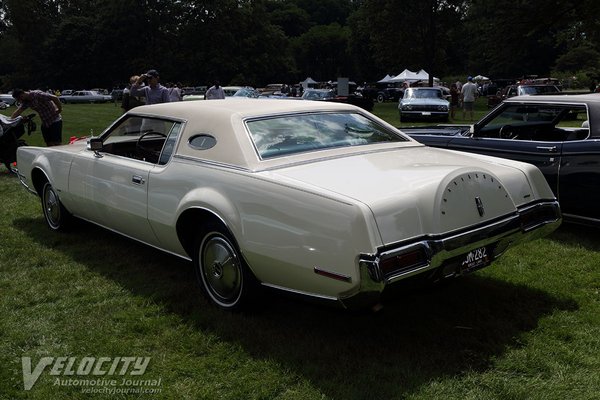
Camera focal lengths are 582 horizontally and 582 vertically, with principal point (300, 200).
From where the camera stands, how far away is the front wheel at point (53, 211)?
5.84 m

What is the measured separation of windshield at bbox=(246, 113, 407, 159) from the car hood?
30 centimetres

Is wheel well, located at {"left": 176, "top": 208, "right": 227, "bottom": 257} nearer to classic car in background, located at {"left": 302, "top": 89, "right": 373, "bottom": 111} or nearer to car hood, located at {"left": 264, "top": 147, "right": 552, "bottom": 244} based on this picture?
car hood, located at {"left": 264, "top": 147, "right": 552, "bottom": 244}

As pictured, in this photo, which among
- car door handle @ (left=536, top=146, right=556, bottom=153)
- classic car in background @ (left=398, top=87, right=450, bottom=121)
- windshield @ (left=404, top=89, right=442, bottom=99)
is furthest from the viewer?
windshield @ (left=404, top=89, right=442, bottom=99)

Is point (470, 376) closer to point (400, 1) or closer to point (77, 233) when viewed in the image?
point (77, 233)

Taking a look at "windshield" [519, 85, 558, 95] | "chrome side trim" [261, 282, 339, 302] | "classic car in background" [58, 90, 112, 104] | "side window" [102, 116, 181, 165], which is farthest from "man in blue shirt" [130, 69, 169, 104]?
"classic car in background" [58, 90, 112, 104]

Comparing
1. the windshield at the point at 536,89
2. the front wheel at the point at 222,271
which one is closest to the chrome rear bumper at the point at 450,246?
the front wheel at the point at 222,271

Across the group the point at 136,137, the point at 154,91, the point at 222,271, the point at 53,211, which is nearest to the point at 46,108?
the point at 154,91

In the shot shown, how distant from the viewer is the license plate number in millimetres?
3385

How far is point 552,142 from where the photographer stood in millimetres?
5758

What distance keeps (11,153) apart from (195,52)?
5328cm

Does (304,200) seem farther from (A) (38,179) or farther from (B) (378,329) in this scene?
(A) (38,179)

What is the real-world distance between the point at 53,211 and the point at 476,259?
4.45 m

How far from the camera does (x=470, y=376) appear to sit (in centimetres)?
309

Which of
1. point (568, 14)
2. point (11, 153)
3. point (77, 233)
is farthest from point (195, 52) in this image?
point (77, 233)
